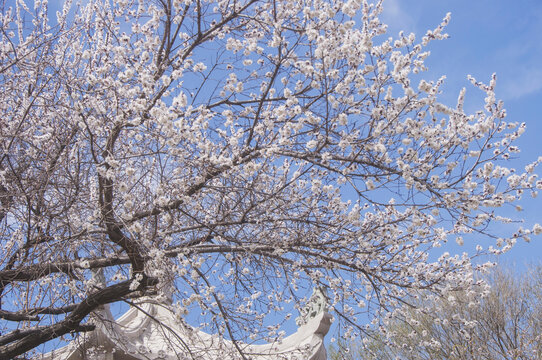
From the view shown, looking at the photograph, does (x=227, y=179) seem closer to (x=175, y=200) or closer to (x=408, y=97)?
(x=175, y=200)

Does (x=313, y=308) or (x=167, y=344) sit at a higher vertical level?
(x=167, y=344)

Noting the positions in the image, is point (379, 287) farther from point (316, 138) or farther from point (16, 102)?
point (16, 102)

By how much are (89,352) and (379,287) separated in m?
3.31

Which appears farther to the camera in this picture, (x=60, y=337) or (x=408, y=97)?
(x=60, y=337)

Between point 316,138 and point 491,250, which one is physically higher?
point 316,138

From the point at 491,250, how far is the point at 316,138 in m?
2.52

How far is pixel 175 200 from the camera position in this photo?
15.6 feet

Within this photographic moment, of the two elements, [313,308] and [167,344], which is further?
[313,308]

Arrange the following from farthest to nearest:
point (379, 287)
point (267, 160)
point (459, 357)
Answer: point (459, 357) < point (379, 287) < point (267, 160)

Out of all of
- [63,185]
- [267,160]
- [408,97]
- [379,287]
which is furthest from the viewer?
[379,287]

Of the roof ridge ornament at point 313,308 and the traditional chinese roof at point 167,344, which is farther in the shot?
the roof ridge ornament at point 313,308

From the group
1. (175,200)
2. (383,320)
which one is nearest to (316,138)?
(175,200)

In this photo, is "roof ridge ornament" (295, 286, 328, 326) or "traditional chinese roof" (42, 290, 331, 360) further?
"roof ridge ornament" (295, 286, 328, 326)

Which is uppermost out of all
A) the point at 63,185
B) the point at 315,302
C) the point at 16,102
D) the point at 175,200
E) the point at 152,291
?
the point at 16,102
